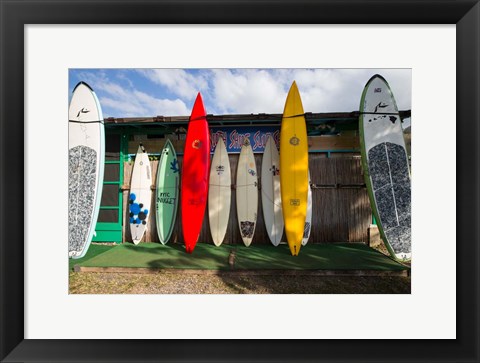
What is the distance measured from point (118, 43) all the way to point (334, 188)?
329 cm

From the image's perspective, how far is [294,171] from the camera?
297 centimetres

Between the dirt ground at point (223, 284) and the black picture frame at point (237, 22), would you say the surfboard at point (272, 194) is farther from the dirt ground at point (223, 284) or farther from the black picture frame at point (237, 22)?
the black picture frame at point (237, 22)

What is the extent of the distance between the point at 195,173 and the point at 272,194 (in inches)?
50.3

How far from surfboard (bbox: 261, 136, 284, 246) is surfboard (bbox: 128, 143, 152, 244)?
77.0 inches

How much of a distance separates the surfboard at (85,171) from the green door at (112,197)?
652mm

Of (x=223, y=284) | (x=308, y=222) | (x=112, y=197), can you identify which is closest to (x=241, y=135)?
(x=308, y=222)

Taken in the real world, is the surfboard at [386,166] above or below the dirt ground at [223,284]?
above

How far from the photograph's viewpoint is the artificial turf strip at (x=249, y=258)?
2.48 meters

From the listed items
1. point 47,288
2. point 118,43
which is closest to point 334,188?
point 118,43

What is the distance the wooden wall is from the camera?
10.9 feet

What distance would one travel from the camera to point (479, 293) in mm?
1221

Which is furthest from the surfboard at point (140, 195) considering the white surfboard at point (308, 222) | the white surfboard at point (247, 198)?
the white surfboard at point (308, 222)

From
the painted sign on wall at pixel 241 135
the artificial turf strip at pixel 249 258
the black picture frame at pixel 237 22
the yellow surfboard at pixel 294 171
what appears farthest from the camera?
the painted sign on wall at pixel 241 135

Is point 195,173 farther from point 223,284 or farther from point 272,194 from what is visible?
point 223,284
